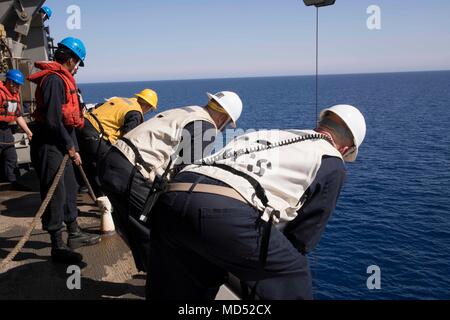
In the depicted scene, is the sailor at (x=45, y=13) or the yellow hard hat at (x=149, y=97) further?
the sailor at (x=45, y=13)

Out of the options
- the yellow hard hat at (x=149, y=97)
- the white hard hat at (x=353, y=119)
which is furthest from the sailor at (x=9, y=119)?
the white hard hat at (x=353, y=119)

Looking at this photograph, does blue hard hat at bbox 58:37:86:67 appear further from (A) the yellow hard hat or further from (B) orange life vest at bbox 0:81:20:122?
(B) orange life vest at bbox 0:81:20:122

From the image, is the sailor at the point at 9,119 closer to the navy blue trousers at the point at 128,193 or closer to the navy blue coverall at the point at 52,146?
the navy blue coverall at the point at 52,146

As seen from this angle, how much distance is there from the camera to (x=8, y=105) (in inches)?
311

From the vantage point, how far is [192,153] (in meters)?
3.30

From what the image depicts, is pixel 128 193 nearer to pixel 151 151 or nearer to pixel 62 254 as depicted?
pixel 151 151

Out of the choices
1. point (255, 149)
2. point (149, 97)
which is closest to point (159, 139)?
point (255, 149)

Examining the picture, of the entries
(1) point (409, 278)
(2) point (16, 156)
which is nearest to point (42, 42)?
(2) point (16, 156)

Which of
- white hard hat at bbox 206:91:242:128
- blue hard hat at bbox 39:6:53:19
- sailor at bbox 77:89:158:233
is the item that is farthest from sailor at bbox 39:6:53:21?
white hard hat at bbox 206:91:242:128

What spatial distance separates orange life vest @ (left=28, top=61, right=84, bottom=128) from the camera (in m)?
4.16

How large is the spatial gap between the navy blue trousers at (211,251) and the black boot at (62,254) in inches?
84.2

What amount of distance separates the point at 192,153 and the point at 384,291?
11038mm

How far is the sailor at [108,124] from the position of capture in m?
5.05

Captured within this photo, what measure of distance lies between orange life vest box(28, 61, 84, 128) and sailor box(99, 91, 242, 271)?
3.73 feet
